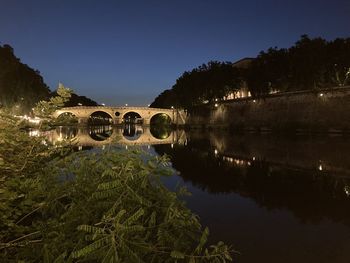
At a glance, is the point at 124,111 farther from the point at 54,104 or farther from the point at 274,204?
the point at 54,104

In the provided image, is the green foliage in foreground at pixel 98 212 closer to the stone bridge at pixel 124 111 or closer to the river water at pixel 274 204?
the river water at pixel 274 204

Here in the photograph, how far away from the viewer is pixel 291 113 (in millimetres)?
53062

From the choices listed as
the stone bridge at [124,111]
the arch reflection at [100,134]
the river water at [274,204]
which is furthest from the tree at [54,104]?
the stone bridge at [124,111]

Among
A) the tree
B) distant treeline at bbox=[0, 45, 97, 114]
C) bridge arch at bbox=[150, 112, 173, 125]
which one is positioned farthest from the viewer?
bridge arch at bbox=[150, 112, 173, 125]

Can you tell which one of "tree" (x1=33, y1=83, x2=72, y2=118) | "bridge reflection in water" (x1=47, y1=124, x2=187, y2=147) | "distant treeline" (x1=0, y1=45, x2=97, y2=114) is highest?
"distant treeline" (x1=0, y1=45, x2=97, y2=114)

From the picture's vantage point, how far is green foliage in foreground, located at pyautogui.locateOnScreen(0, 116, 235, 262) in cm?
311

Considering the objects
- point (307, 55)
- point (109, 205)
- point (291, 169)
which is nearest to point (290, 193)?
point (291, 169)

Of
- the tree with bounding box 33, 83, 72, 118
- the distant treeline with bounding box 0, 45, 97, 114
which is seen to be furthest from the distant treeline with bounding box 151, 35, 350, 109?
Result: the tree with bounding box 33, 83, 72, 118

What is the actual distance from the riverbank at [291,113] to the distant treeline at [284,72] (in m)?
3.53

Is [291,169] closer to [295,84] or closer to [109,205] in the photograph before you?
[109,205]

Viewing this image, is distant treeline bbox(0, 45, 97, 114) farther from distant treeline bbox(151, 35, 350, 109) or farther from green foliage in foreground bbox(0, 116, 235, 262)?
green foliage in foreground bbox(0, 116, 235, 262)

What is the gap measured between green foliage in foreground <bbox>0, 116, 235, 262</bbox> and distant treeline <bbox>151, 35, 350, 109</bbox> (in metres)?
52.0

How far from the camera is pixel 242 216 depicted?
1034 cm

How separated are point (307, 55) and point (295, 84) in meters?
7.68
